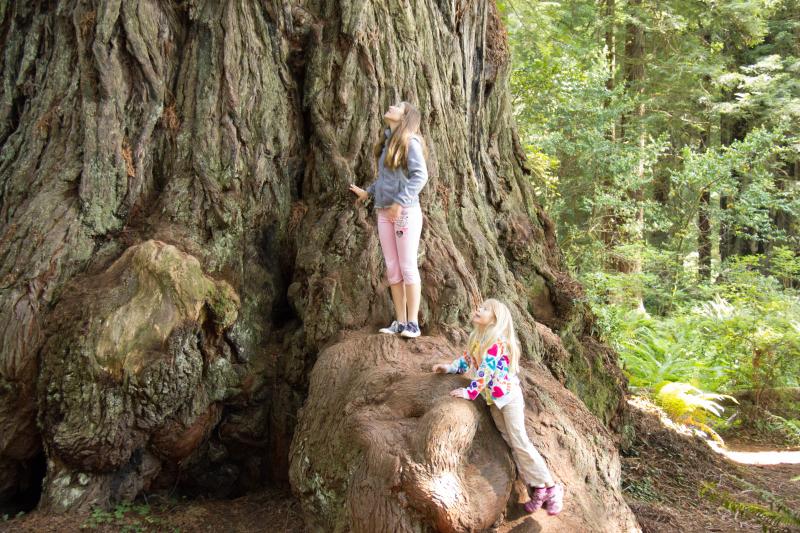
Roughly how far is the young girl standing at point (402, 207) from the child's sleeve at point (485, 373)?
46.1 inches

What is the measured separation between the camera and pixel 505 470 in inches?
160

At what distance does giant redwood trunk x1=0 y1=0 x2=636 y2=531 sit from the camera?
5.29 m

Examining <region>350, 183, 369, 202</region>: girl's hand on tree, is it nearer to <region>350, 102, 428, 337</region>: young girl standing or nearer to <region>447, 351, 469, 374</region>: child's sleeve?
<region>350, 102, 428, 337</region>: young girl standing

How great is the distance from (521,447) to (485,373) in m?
0.50

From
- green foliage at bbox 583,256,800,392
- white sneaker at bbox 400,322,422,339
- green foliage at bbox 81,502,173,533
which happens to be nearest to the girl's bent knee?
white sneaker at bbox 400,322,422,339

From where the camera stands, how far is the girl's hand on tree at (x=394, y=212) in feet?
16.7

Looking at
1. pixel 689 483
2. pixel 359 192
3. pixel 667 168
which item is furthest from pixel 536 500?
pixel 667 168

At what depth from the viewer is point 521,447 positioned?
→ 4086 mm

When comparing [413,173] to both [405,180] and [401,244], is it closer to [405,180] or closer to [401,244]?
[405,180]

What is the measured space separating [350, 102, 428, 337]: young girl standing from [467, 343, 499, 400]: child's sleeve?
3.84 feet

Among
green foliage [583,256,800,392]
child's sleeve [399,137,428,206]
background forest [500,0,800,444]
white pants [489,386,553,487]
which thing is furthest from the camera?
background forest [500,0,800,444]

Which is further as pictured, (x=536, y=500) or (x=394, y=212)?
(x=394, y=212)

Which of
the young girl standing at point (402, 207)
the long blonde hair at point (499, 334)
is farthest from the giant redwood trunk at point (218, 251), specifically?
the long blonde hair at point (499, 334)

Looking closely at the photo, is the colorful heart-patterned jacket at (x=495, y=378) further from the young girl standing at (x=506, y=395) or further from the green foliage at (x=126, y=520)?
the green foliage at (x=126, y=520)
